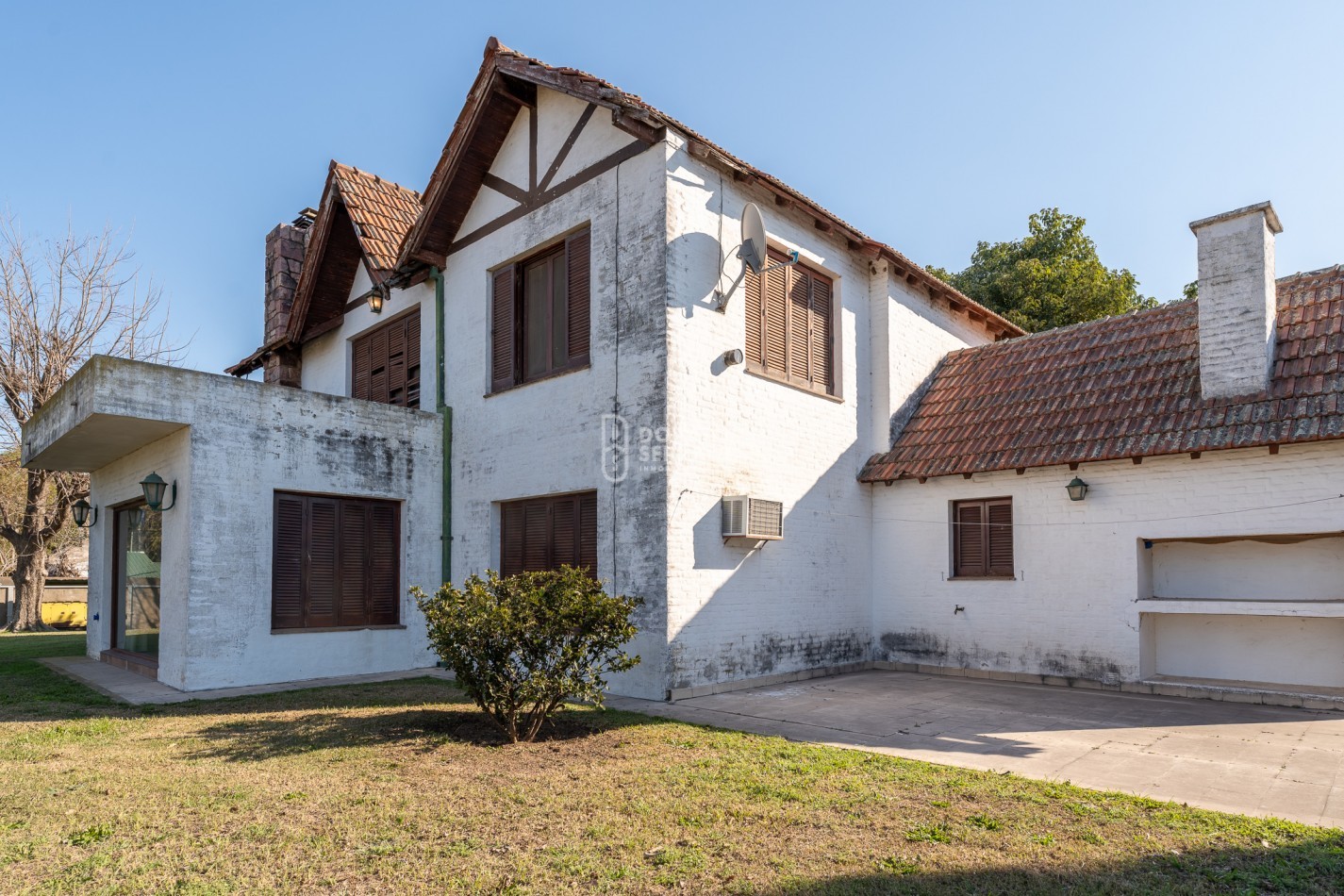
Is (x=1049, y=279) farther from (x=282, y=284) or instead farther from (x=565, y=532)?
(x=282, y=284)

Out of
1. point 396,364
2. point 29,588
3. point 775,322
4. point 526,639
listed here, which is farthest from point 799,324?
point 29,588

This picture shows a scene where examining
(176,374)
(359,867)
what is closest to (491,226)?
(176,374)

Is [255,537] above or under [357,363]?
under

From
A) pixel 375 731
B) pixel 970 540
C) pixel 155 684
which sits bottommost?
pixel 155 684

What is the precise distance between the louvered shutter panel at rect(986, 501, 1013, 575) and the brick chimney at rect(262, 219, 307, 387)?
1306 centimetres

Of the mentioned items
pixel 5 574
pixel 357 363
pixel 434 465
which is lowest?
pixel 5 574

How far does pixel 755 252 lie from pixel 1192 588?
265 inches

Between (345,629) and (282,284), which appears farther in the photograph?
(282,284)

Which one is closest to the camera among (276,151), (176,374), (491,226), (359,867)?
(359,867)

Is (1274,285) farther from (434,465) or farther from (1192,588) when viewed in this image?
(434,465)

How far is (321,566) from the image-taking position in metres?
11.8

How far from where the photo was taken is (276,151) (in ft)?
46.4

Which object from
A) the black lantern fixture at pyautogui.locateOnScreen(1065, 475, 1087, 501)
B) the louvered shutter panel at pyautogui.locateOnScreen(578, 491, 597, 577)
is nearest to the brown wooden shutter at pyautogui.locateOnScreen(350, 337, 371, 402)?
the louvered shutter panel at pyautogui.locateOnScreen(578, 491, 597, 577)

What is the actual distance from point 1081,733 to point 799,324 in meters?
6.34
